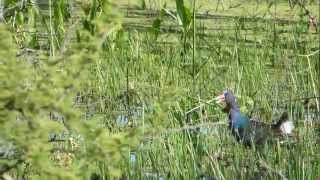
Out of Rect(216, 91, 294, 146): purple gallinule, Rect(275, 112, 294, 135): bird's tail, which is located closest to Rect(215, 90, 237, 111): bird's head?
Rect(216, 91, 294, 146): purple gallinule

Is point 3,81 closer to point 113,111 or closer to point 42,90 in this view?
point 42,90

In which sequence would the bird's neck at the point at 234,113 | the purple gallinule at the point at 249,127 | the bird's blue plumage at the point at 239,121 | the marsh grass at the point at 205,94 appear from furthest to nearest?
the bird's neck at the point at 234,113
the bird's blue plumage at the point at 239,121
the purple gallinule at the point at 249,127
the marsh grass at the point at 205,94

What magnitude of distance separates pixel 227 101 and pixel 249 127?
0.20 meters

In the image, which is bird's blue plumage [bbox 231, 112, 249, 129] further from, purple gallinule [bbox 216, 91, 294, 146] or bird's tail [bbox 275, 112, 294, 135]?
bird's tail [bbox 275, 112, 294, 135]

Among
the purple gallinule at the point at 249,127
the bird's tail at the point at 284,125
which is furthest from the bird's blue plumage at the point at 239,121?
the bird's tail at the point at 284,125

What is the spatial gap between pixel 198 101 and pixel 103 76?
35.9 inches

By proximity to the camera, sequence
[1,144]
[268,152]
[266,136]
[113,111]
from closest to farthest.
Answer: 1. [1,144]
2. [268,152]
3. [266,136]
4. [113,111]

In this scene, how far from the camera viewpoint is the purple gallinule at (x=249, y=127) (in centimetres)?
307

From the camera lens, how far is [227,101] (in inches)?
133

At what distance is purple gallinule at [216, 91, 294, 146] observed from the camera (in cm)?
307

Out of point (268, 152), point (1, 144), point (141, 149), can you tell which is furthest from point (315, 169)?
point (1, 144)

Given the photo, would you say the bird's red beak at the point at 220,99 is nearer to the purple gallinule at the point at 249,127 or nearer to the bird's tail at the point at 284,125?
Result: the purple gallinule at the point at 249,127

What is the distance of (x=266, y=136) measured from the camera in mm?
3107

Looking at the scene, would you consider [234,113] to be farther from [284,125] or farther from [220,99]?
[284,125]
